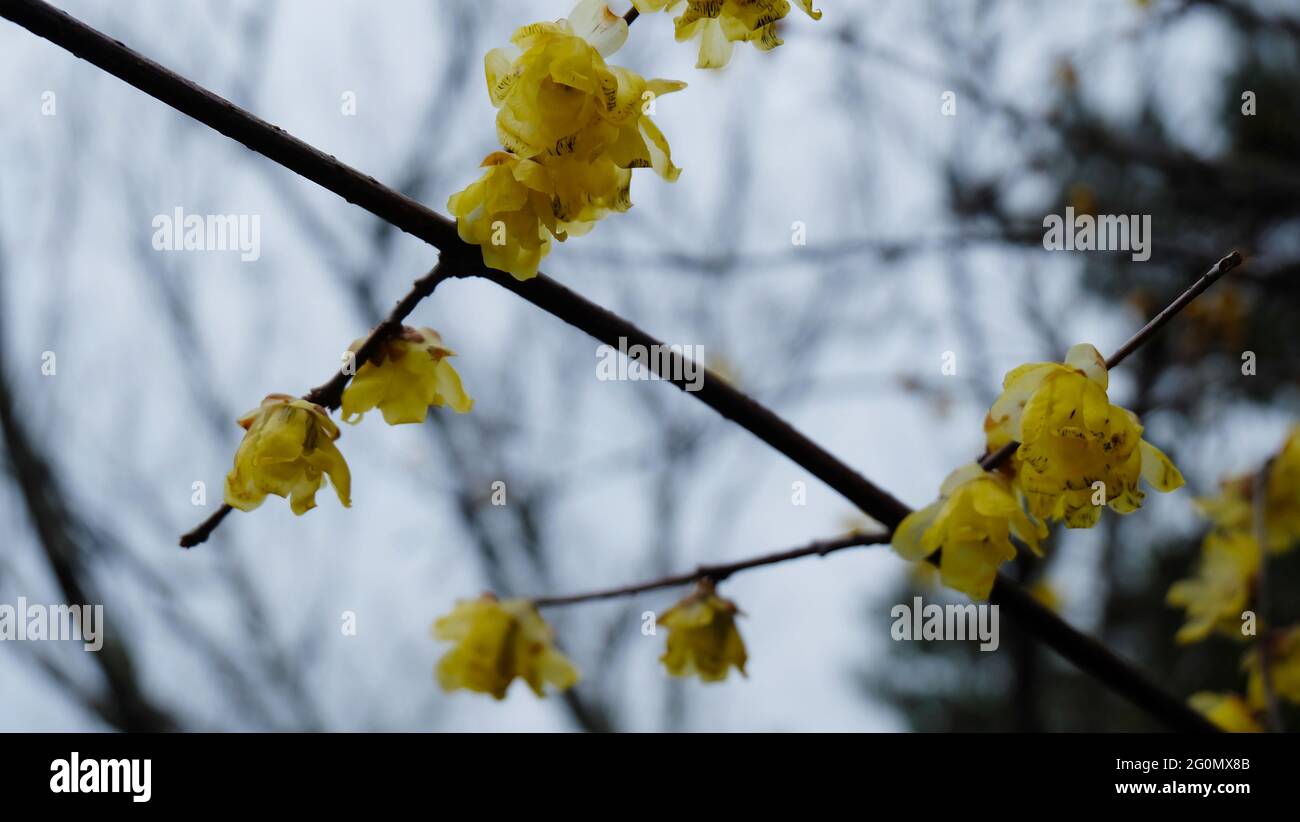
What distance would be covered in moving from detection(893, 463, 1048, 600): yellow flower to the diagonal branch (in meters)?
0.05

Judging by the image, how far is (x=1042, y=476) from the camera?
1059 mm

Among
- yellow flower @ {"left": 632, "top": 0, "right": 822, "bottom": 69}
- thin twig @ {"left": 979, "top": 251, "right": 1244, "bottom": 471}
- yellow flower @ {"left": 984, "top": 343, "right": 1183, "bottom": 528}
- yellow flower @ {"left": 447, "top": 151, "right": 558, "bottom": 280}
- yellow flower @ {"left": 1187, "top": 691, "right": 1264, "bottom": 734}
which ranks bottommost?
yellow flower @ {"left": 1187, "top": 691, "right": 1264, "bottom": 734}

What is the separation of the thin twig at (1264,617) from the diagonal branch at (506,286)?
389 millimetres

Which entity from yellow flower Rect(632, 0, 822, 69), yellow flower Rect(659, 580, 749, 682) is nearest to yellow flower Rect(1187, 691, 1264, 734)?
yellow flower Rect(659, 580, 749, 682)

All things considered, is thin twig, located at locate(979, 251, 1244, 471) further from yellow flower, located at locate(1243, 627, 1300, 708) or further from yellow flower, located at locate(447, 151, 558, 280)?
yellow flower, located at locate(1243, 627, 1300, 708)

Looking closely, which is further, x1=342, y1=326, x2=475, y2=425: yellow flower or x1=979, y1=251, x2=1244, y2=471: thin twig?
x1=342, y1=326, x2=475, y2=425: yellow flower

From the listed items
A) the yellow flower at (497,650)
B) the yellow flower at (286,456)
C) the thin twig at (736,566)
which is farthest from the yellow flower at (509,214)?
the yellow flower at (497,650)

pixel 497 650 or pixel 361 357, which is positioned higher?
pixel 361 357

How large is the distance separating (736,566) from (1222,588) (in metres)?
1.27

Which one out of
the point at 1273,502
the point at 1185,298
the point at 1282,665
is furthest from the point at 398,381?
the point at 1273,502

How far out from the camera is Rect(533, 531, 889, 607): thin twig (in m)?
1.20

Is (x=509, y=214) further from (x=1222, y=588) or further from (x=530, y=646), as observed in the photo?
(x=1222, y=588)

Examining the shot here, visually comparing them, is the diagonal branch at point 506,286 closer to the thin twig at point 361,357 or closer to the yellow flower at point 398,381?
the thin twig at point 361,357
